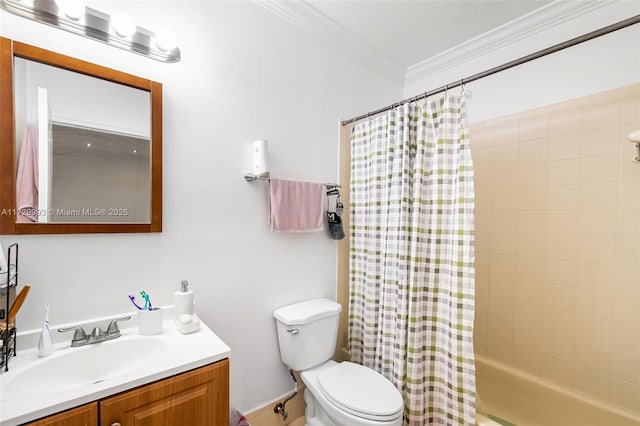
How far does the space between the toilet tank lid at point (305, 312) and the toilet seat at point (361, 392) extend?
0.32 meters

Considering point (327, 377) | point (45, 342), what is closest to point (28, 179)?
point (45, 342)

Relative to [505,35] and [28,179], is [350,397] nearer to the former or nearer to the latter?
[28,179]

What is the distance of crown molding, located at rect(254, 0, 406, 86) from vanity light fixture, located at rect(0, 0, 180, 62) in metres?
0.68

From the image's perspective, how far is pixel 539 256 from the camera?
1.76 meters

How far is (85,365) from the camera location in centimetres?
98

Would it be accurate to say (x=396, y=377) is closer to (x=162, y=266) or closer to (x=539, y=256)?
(x=539, y=256)

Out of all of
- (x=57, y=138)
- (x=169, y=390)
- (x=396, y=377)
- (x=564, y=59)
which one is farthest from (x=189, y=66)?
(x=564, y=59)

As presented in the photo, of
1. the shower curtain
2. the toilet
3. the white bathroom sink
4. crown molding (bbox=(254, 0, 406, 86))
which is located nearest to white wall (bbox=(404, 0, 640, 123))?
crown molding (bbox=(254, 0, 406, 86))

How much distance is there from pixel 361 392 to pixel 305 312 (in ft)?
1.61

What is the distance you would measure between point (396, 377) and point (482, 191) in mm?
1444

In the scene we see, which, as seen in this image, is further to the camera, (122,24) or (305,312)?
(305,312)

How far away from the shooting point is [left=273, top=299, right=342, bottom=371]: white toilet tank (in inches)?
60.4

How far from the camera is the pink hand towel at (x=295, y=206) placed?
1.54 metres

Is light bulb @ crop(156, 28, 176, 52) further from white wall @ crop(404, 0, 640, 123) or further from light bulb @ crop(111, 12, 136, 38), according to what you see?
white wall @ crop(404, 0, 640, 123)
